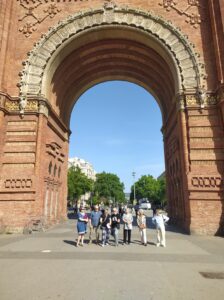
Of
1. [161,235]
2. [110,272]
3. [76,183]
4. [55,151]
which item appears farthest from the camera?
[76,183]

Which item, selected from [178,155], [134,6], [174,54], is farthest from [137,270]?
[134,6]

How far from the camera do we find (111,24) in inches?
723

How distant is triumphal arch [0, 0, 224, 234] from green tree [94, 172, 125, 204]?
267 feet

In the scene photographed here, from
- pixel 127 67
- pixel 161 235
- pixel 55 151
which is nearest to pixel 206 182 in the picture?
pixel 161 235

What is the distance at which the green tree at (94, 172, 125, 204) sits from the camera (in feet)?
337

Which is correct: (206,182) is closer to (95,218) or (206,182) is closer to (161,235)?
(161,235)

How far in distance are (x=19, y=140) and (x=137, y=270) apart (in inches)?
494

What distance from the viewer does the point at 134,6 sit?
746 inches

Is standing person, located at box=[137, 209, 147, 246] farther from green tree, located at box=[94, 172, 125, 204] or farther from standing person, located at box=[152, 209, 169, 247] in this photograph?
green tree, located at box=[94, 172, 125, 204]

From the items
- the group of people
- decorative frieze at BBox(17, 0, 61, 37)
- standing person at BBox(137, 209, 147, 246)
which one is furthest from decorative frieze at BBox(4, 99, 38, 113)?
standing person at BBox(137, 209, 147, 246)

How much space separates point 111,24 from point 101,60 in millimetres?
4292

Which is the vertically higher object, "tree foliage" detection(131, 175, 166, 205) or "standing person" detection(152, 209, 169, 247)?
"tree foliage" detection(131, 175, 166, 205)

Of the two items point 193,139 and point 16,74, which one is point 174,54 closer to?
point 193,139

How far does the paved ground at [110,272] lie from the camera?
528 centimetres
